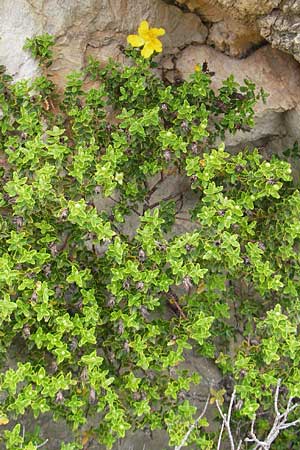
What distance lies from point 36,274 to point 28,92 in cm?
85

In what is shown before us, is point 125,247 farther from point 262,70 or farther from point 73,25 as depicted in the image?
point 262,70

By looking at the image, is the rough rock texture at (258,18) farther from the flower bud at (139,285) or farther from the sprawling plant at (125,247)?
the flower bud at (139,285)

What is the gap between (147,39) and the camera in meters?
2.85

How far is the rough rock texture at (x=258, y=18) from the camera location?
262 cm

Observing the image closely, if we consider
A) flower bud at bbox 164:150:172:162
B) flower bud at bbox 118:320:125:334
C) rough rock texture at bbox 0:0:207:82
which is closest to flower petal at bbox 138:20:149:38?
rough rock texture at bbox 0:0:207:82

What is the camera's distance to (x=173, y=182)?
3.26 meters

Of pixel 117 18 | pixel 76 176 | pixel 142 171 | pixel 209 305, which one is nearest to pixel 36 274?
pixel 76 176

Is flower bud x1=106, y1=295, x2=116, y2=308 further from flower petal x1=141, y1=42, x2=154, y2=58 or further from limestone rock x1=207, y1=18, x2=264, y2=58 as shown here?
limestone rock x1=207, y1=18, x2=264, y2=58

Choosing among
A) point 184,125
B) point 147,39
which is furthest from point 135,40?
point 184,125

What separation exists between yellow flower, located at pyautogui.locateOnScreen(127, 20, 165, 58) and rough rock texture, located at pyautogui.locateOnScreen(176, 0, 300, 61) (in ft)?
1.03

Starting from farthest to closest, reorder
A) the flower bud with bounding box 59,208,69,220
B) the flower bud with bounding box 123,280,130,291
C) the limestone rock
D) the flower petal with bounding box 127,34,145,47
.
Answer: the limestone rock → the flower petal with bounding box 127,34,145,47 → the flower bud with bounding box 123,280,130,291 → the flower bud with bounding box 59,208,69,220

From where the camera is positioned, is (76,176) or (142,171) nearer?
(76,176)

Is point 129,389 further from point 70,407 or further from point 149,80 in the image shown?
point 149,80

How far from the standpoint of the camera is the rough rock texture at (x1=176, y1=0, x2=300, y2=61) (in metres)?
2.62
